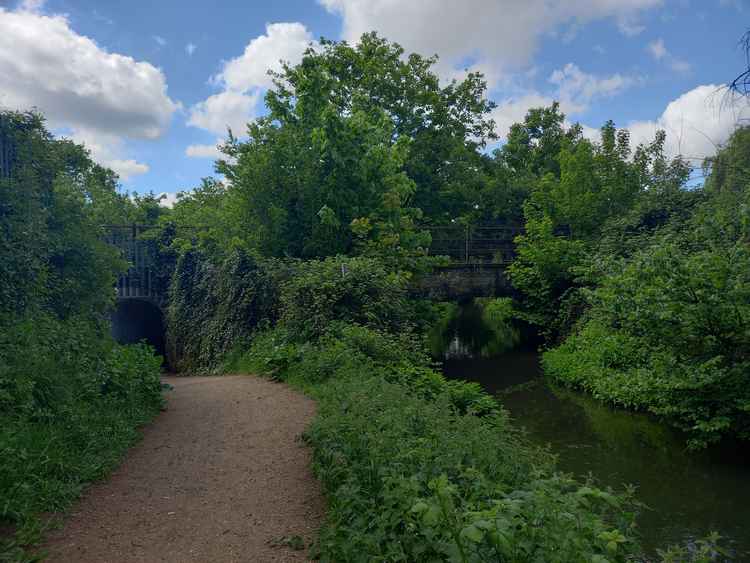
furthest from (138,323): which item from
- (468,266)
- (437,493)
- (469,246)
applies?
(437,493)

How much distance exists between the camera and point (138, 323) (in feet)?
72.3

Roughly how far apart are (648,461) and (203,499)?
23.3ft

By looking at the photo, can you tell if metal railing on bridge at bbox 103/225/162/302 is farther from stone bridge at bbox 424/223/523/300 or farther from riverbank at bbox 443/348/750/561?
riverbank at bbox 443/348/750/561

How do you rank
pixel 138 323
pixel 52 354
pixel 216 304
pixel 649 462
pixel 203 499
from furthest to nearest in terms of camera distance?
pixel 138 323, pixel 216 304, pixel 649 462, pixel 52 354, pixel 203 499

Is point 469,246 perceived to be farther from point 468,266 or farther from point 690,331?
point 690,331

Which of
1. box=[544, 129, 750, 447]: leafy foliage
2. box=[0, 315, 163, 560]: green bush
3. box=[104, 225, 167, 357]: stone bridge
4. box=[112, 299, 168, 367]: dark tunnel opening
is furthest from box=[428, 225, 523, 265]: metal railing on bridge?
box=[0, 315, 163, 560]: green bush

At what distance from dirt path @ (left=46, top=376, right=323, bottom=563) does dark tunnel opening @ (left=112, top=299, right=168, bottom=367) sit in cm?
1502

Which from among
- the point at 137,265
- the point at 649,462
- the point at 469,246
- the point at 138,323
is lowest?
the point at 649,462

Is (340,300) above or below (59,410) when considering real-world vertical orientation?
above

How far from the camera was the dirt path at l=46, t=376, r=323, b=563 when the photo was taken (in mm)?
4008

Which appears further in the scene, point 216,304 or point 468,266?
point 468,266

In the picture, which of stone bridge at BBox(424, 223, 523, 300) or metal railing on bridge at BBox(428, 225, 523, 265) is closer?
stone bridge at BBox(424, 223, 523, 300)

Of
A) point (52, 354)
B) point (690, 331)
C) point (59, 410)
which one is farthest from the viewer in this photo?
point (690, 331)

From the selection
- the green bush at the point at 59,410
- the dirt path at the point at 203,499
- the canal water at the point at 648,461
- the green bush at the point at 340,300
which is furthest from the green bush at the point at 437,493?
the green bush at the point at 340,300
